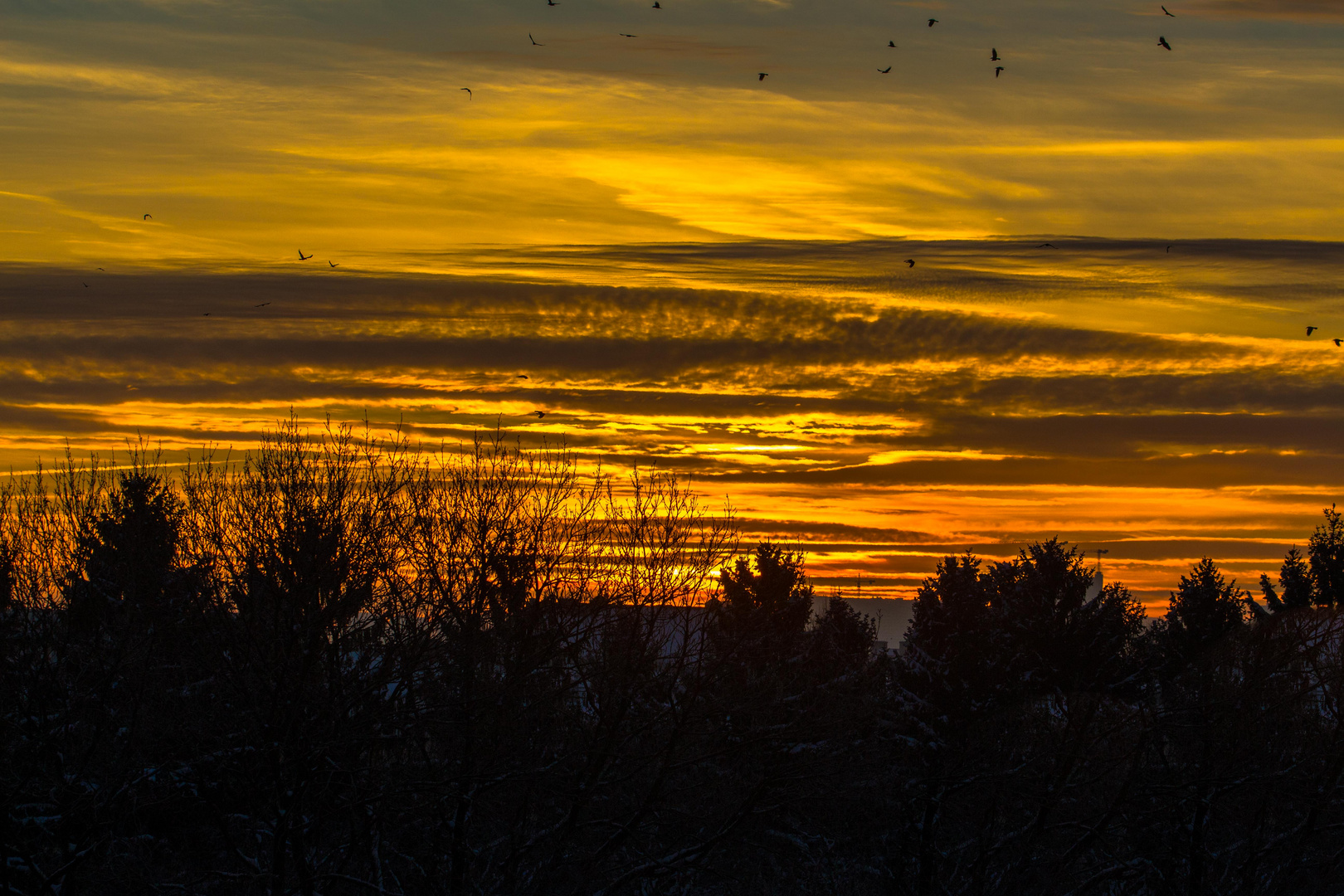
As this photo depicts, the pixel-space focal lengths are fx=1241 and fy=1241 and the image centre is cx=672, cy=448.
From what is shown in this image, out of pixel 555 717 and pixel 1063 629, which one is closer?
pixel 555 717

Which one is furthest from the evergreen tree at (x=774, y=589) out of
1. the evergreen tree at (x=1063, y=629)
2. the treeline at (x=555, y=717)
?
the evergreen tree at (x=1063, y=629)

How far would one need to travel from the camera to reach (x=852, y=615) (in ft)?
227

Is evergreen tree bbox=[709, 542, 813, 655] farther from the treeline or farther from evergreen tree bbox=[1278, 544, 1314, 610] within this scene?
evergreen tree bbox=[1278, 544, 1314, 610]

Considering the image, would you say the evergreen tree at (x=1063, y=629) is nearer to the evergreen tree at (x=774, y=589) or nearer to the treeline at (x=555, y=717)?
the treeline at (x=555, y=717)

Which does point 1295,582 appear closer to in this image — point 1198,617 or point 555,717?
point 1198,617

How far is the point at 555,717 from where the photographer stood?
1527 inches

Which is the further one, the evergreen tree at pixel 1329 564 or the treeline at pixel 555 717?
the evergreen tree at pixel 1329 564

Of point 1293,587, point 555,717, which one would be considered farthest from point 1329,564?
point 555,717

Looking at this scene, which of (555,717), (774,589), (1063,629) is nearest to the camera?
(555,717)

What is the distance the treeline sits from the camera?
32781 millimetres

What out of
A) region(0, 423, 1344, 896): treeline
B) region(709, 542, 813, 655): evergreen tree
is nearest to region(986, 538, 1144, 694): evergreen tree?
region(0, 423, 1344, 896): treeline

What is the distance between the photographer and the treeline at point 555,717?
108 feet

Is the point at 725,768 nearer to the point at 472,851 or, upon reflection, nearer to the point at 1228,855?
the point at 472,851

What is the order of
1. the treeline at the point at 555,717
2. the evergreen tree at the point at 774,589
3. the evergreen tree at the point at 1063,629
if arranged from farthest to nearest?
1. the evergreen tree at the point at 774,589
2. the evergreen tree at the point at 1063,629
3. the treeline at the point at 555,717
